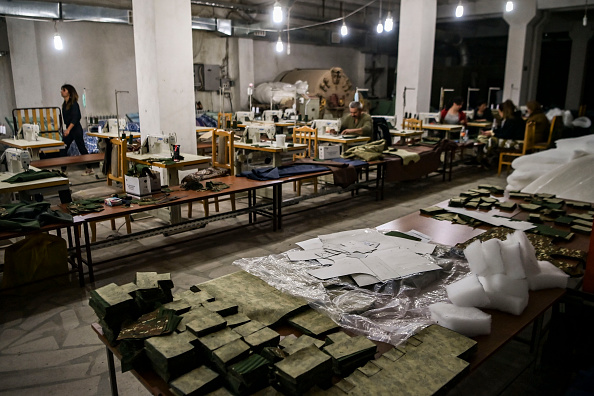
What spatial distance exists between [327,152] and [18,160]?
134 inches

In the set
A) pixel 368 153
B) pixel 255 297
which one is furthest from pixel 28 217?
pixel 368 153

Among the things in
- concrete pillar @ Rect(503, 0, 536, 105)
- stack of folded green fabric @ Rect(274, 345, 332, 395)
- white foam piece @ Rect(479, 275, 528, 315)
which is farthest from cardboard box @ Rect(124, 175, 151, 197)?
concrete pillar @ Rect(503, 0, 536, 105)

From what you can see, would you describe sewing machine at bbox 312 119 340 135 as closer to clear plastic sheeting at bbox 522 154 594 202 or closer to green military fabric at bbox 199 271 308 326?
clear plastic sheeting at bbox 522 154 594 202

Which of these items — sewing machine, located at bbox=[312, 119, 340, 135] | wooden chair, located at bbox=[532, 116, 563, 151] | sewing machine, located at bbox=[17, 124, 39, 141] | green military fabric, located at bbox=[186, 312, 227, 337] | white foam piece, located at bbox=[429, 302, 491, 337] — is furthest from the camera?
wooden chair, located at bbox=[532, 116, 563, 151]

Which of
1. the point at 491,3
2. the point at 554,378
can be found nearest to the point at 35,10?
the point at 554,378

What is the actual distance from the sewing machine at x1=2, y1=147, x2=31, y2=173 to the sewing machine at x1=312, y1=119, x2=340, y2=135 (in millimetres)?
4289

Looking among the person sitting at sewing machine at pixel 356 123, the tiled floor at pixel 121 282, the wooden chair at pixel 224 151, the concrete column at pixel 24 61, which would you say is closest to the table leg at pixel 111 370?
the tiled floor at pixel 121 282

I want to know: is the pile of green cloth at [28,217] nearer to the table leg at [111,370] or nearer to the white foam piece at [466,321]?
the table leg at [111,370]

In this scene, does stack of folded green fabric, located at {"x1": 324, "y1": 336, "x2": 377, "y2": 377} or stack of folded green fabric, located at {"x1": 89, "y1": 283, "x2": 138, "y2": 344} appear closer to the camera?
stack of folded green fabric, located at {"x1": 324, "y1": 336, "x2": 377, "y2": 377}

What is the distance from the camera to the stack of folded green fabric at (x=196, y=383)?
4.67ft

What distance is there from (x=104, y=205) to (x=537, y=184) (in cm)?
429

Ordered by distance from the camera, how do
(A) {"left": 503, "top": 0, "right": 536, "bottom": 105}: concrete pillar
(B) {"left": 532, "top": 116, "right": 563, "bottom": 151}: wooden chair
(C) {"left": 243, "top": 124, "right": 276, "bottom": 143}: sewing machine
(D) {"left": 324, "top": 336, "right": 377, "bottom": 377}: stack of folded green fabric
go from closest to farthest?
1. (D) {"left": 324, "top": 336, "right": 377, "bottom": 377}: stack of folded green fabric
2. (C) {"left": 243, "top": 124, "right": 276, "bottom": 143}: sewing machine
3. (B) {"left": 532, "top": 116, "right": 563, "bottom": 151}: wooden chair
4. (A) {"left": 503, "top": 0, "right": 536, "bottom": 105}: concrete pillar

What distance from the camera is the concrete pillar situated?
1166 cm

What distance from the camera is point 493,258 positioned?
2.01m
